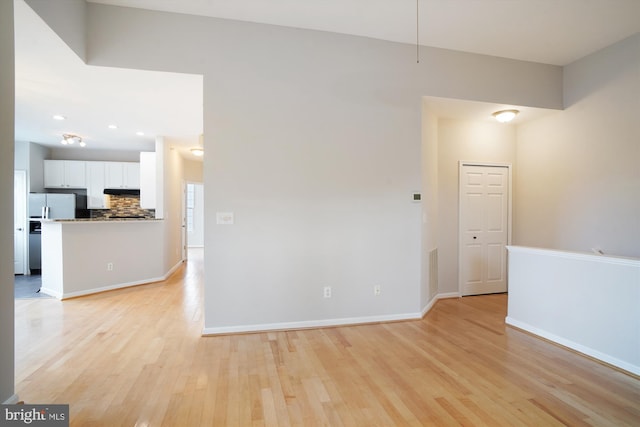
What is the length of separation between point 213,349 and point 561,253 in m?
3.56

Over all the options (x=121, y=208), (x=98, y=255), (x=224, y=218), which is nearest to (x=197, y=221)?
(x=121, y=208)

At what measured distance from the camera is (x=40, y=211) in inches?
248

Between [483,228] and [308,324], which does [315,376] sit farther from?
[483,228]

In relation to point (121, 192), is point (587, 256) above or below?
below

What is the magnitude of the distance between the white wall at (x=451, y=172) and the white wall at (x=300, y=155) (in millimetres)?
845

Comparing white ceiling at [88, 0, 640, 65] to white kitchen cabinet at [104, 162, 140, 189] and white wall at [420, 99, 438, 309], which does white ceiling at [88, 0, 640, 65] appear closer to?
white wall at [420, 99, 438, 309]

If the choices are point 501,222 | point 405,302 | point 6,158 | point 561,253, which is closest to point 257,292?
point 405,302

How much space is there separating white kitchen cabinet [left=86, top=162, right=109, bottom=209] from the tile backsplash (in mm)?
253

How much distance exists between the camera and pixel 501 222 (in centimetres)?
495

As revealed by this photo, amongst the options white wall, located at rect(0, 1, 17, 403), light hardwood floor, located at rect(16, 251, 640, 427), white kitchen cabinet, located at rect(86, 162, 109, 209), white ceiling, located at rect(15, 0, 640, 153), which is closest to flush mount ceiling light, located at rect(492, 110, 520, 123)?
white ceiling, located at rect(15, 0, 640, 153)

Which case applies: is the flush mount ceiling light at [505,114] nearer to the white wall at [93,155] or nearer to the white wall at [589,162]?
the white wall at [589,162]

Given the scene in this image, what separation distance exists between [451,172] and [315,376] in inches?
142

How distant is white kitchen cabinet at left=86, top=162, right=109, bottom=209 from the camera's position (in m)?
6.83

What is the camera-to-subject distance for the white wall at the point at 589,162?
359cm
